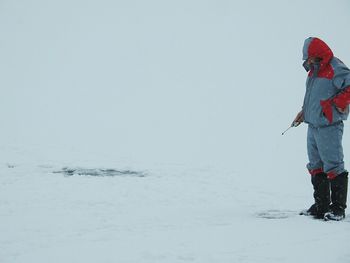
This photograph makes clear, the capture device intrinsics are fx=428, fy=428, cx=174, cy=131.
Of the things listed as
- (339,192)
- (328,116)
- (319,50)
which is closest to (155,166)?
(339,192)

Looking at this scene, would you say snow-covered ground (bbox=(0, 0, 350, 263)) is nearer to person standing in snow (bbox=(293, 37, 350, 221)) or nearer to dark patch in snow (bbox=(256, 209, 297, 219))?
dark patch in snow (bbox=(256, 209, 297, 219))

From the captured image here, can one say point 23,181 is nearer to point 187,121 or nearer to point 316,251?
point 316,251

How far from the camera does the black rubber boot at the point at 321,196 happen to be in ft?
17.1

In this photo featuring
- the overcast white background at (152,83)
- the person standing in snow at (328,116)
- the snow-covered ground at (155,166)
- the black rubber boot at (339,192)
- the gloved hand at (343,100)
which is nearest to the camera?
the snow-covered ground at (155,166)

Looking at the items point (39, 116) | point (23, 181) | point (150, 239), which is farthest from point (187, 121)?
point (150, 239)

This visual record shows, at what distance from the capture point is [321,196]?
528 centimetres

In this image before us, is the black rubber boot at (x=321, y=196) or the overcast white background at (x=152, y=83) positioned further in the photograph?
the overcast white background at (x=152, y=83)

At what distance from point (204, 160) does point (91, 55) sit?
42.7 metres

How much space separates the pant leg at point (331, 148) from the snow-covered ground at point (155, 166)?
63 cm

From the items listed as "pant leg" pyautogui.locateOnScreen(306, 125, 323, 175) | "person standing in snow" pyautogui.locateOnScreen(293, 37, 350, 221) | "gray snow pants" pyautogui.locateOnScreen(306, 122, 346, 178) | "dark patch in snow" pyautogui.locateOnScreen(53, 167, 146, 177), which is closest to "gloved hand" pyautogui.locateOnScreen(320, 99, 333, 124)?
"person standing in snow" pyautogui.locateOnScreen(293, 37, 350, 221)

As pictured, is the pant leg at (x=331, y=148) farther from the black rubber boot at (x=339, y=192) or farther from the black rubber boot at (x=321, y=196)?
the black rubber boot at (x=321, y=196)

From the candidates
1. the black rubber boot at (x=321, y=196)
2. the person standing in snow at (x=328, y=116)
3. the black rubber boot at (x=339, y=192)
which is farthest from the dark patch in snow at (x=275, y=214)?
the black rubber boot at (x=339, y=192)

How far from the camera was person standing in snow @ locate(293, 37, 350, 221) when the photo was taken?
16.3ft

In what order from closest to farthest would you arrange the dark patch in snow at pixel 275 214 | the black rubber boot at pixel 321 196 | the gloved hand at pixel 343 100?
the gloved hand at pixel 343 100 → the black rubber boot at pixel 321 196 → the dark patch in snow at pixel 275 214
